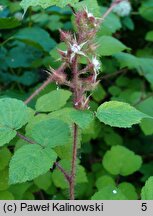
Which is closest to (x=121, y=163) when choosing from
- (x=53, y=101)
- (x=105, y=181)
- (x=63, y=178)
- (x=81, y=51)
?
(x=105, y=181)

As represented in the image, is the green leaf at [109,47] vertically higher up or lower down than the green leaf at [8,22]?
lower down

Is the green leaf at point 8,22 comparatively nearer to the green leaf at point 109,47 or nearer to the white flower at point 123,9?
the green leaf at point 109,47

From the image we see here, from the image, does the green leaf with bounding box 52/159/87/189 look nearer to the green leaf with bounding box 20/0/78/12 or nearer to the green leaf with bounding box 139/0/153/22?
the green leaf with bounding box 20/0/78/12

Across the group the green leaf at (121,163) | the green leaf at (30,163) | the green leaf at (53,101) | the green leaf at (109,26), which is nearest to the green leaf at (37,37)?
the green leaf at (109,26)

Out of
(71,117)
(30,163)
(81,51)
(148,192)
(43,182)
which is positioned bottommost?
(43,182)

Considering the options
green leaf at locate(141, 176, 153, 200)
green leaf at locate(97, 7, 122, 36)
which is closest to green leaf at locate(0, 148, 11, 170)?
green leaf at locate(141, 176, 153, 200)

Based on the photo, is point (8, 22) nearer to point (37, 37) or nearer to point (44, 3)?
point (37, 37)

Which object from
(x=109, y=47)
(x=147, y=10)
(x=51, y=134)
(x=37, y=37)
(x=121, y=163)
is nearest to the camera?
(x=51, y=134)
